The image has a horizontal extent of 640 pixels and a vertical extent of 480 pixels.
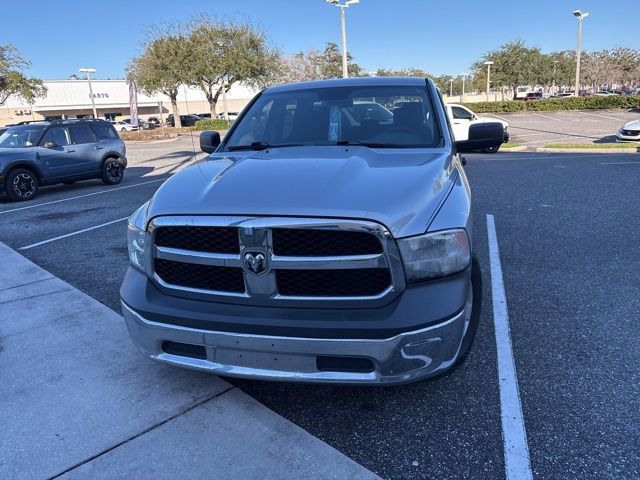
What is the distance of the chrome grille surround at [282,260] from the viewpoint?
221 centimetres

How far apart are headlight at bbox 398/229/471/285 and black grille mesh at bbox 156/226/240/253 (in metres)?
0.80

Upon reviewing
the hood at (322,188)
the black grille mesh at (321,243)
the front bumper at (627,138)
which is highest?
the hood at (322,188)

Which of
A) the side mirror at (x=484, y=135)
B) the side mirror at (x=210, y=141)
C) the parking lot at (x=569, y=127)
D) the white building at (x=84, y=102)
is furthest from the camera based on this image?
the white building at (x=84, y=102)

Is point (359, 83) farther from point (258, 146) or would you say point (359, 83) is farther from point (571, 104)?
point (571, 104)

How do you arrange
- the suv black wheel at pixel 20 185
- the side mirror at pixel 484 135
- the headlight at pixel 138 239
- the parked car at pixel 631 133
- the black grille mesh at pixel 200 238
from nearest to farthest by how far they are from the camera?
the black grille mesh at pixel 200 238, the headlight at pixel 138 239, the side mirror at pixel 484 135, the suv black wheel at pixel 20 185, the parked car at pixel 631 133

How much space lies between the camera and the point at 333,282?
2309 millimetres

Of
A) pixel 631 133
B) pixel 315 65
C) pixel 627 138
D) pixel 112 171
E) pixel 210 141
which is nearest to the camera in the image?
pixel 210 141

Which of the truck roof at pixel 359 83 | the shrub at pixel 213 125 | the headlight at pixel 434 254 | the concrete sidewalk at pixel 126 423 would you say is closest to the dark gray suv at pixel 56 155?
the concrete sidewalk at pixel 126 423

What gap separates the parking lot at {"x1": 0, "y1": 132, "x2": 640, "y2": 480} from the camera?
7.82 feet

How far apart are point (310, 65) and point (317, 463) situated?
56.2 metres

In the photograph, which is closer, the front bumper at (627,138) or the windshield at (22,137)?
the windshield at (22,137)

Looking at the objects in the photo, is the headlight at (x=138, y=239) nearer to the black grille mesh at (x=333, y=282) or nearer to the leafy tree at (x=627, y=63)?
the black grille mesh at (x=333, y=282)

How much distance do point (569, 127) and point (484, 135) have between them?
28657mm

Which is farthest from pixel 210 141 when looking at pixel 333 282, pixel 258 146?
pixel 333 282
